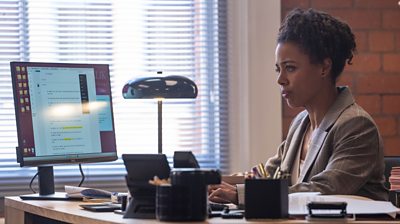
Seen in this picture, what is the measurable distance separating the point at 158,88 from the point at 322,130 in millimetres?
706

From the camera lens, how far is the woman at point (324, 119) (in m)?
2.63

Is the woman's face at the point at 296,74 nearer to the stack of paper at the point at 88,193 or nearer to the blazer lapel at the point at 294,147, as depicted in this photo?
the blazer lapel at the point at 294,147

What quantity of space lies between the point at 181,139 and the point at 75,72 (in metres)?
1.12

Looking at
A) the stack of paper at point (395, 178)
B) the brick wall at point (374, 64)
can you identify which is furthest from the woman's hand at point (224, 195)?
the brick wall at point (374, 64)

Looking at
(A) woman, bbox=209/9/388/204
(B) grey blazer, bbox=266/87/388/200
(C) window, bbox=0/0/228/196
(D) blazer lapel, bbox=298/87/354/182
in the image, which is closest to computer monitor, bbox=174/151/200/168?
(A) woman, bbox=209/9/388/204

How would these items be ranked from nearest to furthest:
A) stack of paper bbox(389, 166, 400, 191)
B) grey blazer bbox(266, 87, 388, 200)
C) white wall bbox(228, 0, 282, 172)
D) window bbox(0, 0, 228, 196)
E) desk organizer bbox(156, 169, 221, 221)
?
Result: 1. desk organizer bbox(156, 169, 221, 221)
2. grey blazer bbox(266, 87, 388, 200)
3. stack of paper bbox(389, 166, 400, 191)
4. window bbox(0, 0, 228, 196)
5. white wall bbox(228, 0, 282, 172)

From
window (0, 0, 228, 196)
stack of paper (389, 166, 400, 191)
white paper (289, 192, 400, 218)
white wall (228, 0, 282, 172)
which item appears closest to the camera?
white paper (289, 192, 400, 218)

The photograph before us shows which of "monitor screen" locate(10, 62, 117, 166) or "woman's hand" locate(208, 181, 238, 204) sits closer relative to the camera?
"woman's hand" locate(208, 181, 238, 204)

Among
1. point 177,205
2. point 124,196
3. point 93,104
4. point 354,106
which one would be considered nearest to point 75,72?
point 93,104

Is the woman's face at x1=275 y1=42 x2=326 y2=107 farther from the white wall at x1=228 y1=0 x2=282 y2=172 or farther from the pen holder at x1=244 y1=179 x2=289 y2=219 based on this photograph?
the white wall at x1=228 y1=0 x2=282 y2=172

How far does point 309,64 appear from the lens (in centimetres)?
288

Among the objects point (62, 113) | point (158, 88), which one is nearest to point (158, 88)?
point (158, 88)

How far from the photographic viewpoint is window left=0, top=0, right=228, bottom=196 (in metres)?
3.89

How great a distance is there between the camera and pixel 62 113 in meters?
3.05
